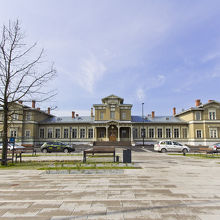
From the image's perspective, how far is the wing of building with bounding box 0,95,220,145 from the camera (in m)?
43.8

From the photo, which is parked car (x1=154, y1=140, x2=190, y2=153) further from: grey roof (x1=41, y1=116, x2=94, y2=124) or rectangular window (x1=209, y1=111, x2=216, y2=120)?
grey roof (x1=41, y1=116, x2=94, y2=124)

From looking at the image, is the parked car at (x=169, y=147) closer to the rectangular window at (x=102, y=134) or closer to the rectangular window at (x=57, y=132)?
the rectangular window at (x=102, y=134)

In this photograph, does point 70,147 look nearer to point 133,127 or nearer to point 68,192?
point 68,192

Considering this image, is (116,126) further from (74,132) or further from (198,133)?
(198,133)

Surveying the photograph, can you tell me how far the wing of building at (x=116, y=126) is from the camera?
43.8 meters

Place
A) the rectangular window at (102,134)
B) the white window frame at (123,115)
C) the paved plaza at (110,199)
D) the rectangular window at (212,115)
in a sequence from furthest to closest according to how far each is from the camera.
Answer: the rectangular window at (102,134) → the white window frame at (123,115) → the rectangular window at (212,115) → the paved plaza at (110,199)

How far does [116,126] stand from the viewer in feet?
152

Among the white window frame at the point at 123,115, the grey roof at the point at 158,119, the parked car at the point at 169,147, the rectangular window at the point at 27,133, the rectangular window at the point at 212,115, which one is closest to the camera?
the parked car at the point at 169,147

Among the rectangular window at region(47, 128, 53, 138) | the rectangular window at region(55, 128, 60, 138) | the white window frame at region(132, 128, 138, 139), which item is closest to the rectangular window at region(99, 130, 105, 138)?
the white window frame at region(132, 128, 138, 139)

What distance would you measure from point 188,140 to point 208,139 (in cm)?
476

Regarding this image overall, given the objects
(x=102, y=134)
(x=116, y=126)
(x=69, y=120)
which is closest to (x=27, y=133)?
(x=69, y=120)

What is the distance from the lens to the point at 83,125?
4847 centimetres

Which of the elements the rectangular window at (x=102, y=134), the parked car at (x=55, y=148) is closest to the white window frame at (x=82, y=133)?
the rectangular window at (x=102, y=134)

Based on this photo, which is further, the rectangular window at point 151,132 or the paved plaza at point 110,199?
the rectangular window at point 151,132
